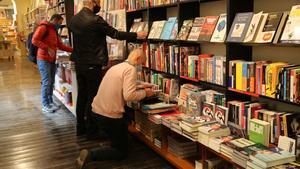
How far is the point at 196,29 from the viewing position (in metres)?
3.14

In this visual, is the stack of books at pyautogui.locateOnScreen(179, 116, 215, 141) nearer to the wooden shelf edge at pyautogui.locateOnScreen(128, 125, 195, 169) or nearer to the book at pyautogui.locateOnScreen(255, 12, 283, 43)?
the wooden shelf edge at pyautogui.locateOnScreen(128, 125, 195, 169)

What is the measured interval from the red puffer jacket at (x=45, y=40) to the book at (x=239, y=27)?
3446mm

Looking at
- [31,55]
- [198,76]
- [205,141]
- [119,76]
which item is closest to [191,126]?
[205,141]

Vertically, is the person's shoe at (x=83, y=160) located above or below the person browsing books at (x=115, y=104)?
below

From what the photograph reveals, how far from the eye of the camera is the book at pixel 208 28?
2906mm

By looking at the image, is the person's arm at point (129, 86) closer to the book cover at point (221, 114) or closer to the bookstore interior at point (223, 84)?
the bookstore interior at point (223, 84)

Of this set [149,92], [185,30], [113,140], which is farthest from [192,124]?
[185,30]

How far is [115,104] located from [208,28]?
1.18 m

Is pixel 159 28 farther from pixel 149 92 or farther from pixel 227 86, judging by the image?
pixel 227 86

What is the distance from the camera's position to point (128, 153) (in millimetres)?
3541

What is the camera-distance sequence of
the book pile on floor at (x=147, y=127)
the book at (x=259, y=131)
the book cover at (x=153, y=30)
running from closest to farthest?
the book at (x=259, y=131)
the book pile on floor at (x=147, y=127)
the book cover at (x=153, y=30)

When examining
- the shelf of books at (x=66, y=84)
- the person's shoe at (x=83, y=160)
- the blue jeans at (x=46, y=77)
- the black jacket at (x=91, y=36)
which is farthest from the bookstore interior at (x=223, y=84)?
the blue jeans at (x=46, y=77)

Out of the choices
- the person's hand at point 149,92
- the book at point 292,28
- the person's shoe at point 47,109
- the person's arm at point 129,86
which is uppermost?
the book at point 292,28

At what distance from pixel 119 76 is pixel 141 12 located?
1719 millimetres
